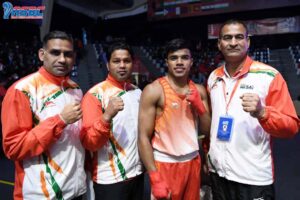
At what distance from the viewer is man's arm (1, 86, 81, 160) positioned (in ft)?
4.89

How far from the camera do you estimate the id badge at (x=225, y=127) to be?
1.80m

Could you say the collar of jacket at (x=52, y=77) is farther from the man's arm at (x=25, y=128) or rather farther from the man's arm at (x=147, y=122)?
the man's arm at (x=147, y=122)

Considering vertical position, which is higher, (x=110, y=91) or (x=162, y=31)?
(x=162, y=31)

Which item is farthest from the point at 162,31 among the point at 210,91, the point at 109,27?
the point at 210,91

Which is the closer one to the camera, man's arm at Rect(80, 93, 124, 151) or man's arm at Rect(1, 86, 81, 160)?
man's arm at Rect(1, 86, 81, 160)

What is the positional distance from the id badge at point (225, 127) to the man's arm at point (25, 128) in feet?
2.76

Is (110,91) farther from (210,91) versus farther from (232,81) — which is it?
(232,81)

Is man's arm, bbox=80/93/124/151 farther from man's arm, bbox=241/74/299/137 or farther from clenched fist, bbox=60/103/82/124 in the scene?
man's arm, bbox=241/74/299/137

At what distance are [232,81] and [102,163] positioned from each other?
37.7 inches

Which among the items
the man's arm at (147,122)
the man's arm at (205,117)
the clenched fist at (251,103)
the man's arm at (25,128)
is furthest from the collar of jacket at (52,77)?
the clenched fist at (251,103)

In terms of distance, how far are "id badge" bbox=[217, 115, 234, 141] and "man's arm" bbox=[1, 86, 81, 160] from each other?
2.76 feet

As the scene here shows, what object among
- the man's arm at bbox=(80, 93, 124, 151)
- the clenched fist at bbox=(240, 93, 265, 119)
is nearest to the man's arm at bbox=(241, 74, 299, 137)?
the clenched fist at bbox=(240, 93, 265, 119)

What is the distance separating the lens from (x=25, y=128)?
5.06 ft

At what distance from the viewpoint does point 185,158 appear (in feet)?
6.41
